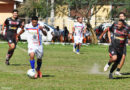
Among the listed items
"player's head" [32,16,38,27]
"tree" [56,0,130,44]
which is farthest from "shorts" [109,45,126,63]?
"tree" [56,0,130,44]

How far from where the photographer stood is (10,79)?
12.4m

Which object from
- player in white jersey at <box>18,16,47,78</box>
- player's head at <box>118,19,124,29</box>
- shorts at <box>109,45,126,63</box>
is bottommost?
shorts at <box>109,45,126,63</box>

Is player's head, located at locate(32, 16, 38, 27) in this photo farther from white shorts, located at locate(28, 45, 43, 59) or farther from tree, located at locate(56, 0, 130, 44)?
tree, located at locate(56, 0, 130, 44)

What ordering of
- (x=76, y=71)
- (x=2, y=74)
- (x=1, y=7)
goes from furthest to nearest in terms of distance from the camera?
(x=1, y=7), (x=76, y=71), (x=2, y=74)

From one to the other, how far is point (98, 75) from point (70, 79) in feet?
5.19

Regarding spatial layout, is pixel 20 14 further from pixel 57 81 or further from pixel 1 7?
pixel 57 81

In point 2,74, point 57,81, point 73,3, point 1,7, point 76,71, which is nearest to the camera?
point 57,81

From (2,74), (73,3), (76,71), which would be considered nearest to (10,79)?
(2,74)

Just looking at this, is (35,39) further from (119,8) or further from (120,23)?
(119,8)

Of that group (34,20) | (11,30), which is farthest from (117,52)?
(11,30)

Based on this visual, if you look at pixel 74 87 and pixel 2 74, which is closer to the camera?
pixel 74 87

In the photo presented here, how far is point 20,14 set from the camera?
57875 mm

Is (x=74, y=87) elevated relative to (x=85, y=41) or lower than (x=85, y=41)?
elevated

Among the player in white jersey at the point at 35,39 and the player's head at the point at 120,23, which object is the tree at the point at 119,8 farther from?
the player in white jersey at the point at 35,39
